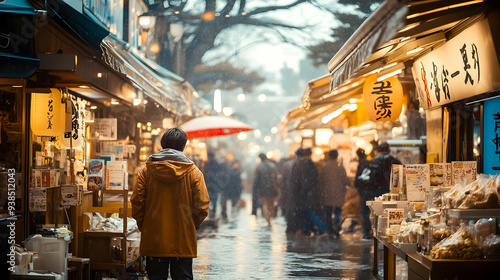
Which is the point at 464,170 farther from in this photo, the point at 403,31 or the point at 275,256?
the point at 275,256

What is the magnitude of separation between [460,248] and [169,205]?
9.97ft

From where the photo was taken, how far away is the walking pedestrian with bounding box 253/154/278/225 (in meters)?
19.5

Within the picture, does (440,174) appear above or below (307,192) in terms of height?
above

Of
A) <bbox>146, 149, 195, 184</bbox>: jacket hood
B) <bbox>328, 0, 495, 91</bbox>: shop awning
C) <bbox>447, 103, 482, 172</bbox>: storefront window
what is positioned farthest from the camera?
<bbox>447, 103, 482, 172</bbox>: storefront window

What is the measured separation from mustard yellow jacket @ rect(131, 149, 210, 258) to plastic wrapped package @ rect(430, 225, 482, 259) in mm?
2505

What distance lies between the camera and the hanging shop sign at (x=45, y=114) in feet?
26.6

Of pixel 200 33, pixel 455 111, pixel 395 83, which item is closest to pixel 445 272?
pixel 455 111

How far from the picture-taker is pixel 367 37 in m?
7.07

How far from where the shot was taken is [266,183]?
19641 mm

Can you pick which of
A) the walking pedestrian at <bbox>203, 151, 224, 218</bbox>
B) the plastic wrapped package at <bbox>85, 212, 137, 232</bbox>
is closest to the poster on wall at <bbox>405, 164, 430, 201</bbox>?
the plastic wrapped package at <bbox>85, 212, 137, 232</bbox>

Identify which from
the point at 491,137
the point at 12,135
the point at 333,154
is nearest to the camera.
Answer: the point at 12,135

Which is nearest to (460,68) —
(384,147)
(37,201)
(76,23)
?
(76,23)

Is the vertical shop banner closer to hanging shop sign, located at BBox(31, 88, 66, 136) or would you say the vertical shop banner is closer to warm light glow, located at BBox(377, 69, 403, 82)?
hanging shop sign, located at BBox(31, 88, 66, 136)

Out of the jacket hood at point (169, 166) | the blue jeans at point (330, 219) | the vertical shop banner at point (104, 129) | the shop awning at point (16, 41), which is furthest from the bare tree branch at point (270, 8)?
the shop awning at point (16, 41)
